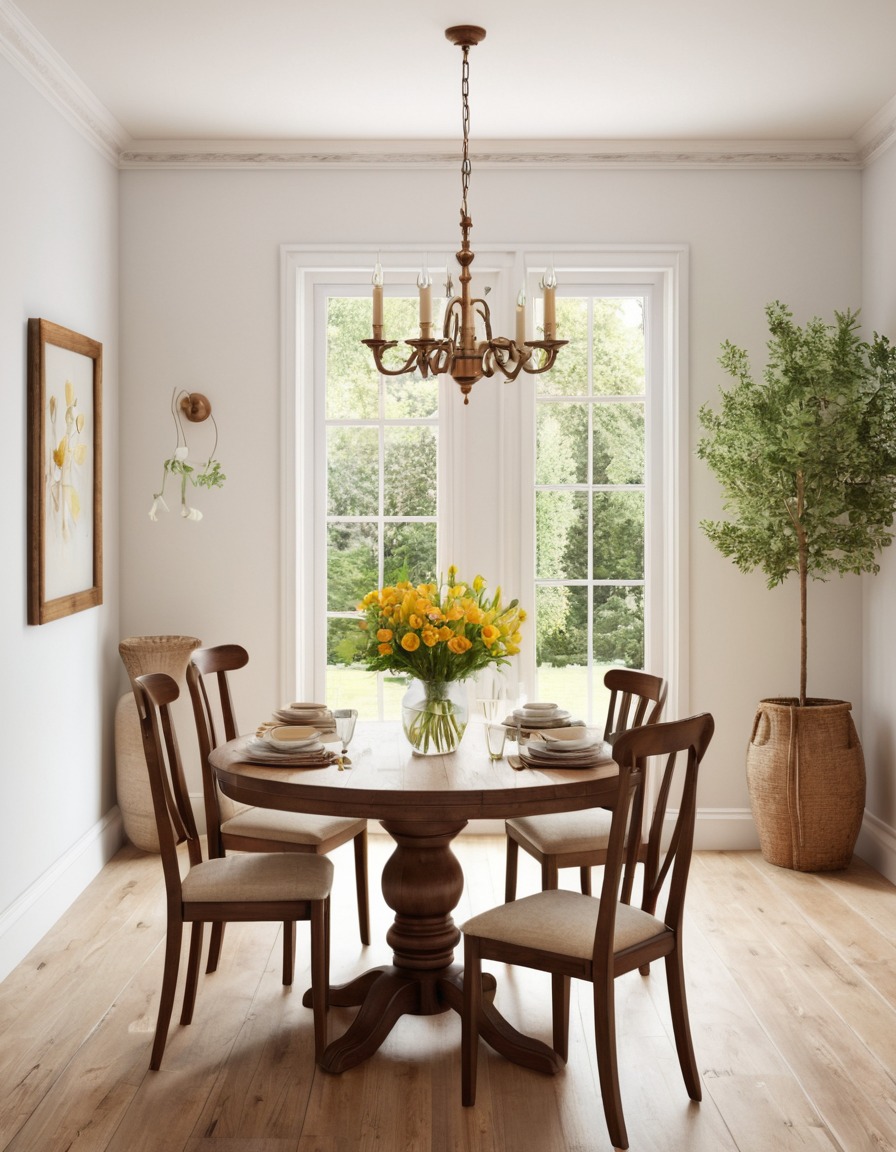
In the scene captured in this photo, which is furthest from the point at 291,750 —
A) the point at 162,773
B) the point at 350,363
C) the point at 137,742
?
the point at 350,363

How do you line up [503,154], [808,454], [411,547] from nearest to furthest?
[808,454] < [503,154] < [411,547]

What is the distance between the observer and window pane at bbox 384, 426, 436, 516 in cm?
498

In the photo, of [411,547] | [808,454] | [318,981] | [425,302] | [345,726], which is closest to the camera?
[318,981]

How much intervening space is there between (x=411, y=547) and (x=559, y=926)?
2.64 metres

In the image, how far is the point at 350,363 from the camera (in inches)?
196

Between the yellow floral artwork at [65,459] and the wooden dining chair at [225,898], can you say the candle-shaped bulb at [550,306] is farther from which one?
the yellow floral artwork at [65,459]

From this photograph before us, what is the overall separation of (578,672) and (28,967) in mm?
2582

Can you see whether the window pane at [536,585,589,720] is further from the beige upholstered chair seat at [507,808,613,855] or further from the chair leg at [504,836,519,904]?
the beige upholstered chair seat at [507,808,613,855]

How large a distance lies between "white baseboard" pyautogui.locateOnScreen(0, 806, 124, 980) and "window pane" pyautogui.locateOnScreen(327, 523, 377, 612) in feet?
4.38

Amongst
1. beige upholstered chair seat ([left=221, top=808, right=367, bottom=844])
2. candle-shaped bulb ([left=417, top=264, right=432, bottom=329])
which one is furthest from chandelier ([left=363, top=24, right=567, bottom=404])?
beige upholstered chair seat ([left=221, top=808, right=367, bottom=844])

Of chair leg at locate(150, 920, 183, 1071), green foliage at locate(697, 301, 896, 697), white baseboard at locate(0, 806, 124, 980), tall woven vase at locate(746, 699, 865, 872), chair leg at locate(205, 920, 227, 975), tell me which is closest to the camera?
chair leg at locate(150, 920, 183, 1071)

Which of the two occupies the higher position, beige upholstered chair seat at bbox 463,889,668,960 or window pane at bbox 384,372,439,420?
window pane at bbox 384,372,439,420

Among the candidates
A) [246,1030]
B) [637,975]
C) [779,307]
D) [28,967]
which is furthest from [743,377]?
[28,967]

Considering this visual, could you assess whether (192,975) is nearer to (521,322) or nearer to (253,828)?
(253,828)
